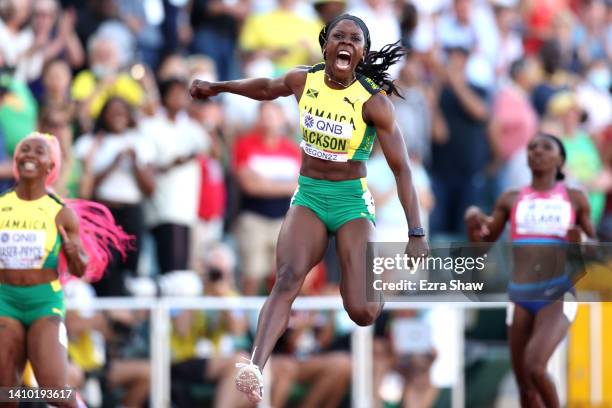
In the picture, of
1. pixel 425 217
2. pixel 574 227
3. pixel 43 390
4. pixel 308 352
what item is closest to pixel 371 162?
pixel 425 217

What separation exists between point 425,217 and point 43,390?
5.85 m

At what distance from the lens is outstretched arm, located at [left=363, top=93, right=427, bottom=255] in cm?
995

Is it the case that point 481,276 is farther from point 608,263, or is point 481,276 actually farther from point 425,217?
point 425,217

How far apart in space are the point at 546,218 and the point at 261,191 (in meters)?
3.63

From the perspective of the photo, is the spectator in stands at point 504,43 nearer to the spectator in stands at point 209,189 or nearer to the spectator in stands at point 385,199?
the spectator in stands at point 385,199

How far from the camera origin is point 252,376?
9.38m

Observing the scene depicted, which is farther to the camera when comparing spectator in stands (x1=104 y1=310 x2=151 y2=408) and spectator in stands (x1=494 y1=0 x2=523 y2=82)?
spectator in stands (x1=494 y1=0 x2=523 y2=82)

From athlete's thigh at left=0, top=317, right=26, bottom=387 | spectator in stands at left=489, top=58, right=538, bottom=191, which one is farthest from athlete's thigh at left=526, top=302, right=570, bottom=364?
spectator in stands at left=489, top=58, right=538, bottom=191

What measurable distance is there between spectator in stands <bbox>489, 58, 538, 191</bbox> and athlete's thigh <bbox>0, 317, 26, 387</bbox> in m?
7.02

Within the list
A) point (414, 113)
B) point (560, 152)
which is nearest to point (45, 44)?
point (414, 113)

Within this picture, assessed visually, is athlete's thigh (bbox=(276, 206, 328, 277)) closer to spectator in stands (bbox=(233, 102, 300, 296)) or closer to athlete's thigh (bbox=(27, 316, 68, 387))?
athlete's thigh (bbox=(27, 316, 68, 387))

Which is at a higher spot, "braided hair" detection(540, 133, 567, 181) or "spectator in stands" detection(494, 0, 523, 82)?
"spectator in stands" detection(494, 0, 523, 82)

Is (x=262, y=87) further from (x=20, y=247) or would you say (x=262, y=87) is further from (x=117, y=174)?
(x=117, y=174)

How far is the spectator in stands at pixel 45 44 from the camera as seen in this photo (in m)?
14.4
